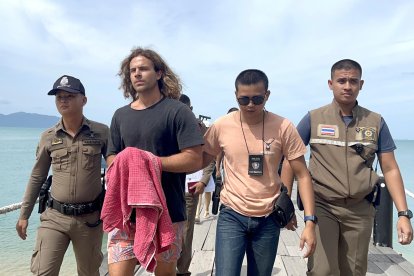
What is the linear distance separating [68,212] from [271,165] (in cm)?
196

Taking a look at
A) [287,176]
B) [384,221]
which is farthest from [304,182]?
[384,221]

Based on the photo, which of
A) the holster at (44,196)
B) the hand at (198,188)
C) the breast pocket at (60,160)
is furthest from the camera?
the hand at (198,188)

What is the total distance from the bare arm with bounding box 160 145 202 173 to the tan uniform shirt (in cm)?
126

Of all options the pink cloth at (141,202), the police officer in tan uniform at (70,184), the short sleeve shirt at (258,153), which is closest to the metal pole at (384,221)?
the short sleeve shirt at (258,153)

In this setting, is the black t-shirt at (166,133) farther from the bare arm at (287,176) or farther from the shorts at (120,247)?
the bare arm at (287,176)

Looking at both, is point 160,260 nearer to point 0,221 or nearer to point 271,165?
point 271,165

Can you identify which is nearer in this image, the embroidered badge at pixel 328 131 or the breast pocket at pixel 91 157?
the embroidered badge at pixel 328 131

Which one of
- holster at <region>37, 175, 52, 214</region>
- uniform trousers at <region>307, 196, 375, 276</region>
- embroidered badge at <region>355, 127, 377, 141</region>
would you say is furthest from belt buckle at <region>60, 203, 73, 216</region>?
embroidered badge at <region>355, 127, 377, 141</region>

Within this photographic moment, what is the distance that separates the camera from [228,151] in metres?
2.95

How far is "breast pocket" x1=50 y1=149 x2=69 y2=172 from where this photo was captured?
355 centimetres

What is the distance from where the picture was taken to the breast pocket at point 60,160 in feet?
11.6

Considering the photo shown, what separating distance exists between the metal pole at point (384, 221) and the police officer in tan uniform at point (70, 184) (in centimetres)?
457

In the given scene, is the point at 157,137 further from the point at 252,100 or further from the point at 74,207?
the point at 74,207

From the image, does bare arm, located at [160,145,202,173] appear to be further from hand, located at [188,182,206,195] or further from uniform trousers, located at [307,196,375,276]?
hand, located at [188,182,206,195]
